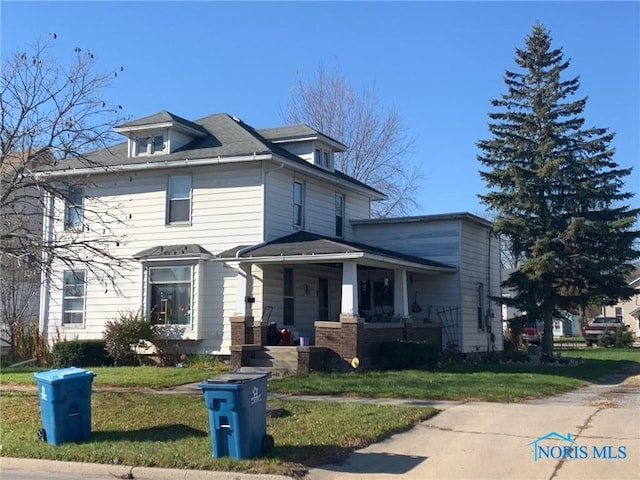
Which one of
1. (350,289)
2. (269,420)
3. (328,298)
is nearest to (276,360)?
(350,289)

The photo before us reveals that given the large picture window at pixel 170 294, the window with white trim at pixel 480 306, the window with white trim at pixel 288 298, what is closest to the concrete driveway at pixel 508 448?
the window with white trim at pixel 288 298

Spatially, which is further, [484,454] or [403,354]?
[403,354]

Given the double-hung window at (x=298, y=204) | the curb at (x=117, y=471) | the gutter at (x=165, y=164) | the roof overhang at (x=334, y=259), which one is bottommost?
the curb at (x=117, y=471)

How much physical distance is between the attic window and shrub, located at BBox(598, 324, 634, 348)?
3017cm

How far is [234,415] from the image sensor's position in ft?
26.6

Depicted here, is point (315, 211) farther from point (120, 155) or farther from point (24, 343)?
point (24, 343)

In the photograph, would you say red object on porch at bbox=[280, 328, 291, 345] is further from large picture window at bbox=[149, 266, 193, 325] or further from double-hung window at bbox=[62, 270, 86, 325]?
double-hung window at bbox=[62, 270, 86, 325]

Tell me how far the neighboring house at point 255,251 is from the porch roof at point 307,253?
57 mm

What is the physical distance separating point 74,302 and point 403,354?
35.5 feet

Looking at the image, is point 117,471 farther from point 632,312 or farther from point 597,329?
point 632,312

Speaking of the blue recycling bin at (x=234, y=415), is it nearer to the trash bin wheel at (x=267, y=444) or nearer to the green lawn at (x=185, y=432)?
the trash bin wheel at (x=267, y=444)

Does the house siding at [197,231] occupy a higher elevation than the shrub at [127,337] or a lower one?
higher

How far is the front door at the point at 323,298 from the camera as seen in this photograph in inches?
889

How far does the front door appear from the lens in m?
22.6
